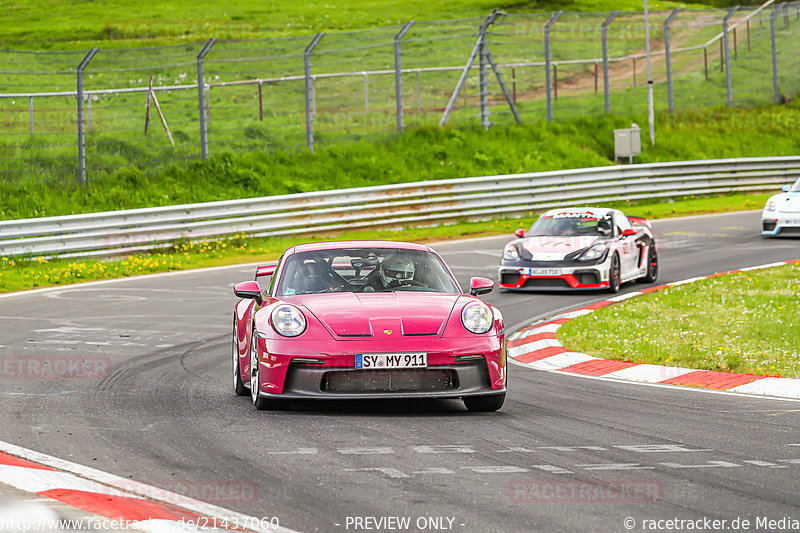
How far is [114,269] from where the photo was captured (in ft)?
65.3

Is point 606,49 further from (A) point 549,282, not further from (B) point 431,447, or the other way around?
(B) point 431,447

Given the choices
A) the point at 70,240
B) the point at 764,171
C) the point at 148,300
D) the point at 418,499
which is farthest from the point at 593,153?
the point at 418,499

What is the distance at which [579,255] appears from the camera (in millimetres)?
16406

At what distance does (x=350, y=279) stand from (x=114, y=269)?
1200 centimetres

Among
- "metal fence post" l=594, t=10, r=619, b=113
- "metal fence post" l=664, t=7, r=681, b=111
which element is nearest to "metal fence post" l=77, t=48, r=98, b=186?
"metal fence post" l=594, t=10, r=619, b=113

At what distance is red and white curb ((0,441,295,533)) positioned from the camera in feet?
15.8

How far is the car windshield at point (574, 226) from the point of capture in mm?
17000

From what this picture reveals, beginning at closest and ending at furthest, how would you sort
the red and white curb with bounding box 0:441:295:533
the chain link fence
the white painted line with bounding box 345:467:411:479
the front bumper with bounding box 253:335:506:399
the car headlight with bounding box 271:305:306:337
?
the red and white curb with bounding box 0:441:295:533, the white painted line with bounding box 345:467:411:479, the front bumper with bounding box 253:335:506:399, the car headlight with bounding box 271:305:306:337, the chain link fence

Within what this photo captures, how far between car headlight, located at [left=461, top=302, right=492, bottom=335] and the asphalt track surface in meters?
0.62

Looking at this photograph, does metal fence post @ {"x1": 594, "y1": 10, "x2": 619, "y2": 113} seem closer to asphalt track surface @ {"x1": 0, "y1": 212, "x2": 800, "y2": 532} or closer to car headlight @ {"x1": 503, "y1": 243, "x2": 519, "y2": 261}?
car headlight @ {"x1": 503, "y1": 243, "x2": 519, "y2": 261}

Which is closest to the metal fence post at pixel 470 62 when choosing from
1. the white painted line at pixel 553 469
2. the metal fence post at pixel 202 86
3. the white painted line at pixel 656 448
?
the metal fence post at pixel 202 86

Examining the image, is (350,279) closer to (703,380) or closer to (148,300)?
(703,380)

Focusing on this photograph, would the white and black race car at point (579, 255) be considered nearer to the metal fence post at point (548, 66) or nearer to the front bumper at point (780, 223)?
the front bumper at point (780, 223)

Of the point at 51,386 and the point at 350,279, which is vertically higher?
the point at 350,279
